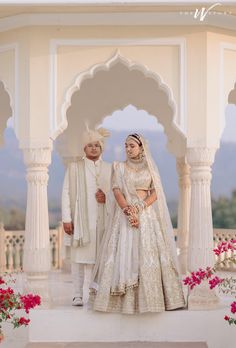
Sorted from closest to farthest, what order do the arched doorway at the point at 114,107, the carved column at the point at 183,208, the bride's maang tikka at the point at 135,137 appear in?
1. the bride's maang tikka at the point at 135,137
2. the arched doorway at the point at 114,107
3. the carved column at the point at 183,208

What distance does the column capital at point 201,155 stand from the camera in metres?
7.98

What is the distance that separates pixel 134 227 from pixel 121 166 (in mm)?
610

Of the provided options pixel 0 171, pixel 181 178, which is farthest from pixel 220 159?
pixel 181 178

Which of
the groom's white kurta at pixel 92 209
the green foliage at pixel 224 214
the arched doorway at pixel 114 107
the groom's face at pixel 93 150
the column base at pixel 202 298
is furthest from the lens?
the green foliage at pixel 224 214

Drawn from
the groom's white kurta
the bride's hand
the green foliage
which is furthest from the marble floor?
the green foliage

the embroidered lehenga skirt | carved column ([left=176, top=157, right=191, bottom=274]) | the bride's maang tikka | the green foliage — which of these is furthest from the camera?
the green foliage

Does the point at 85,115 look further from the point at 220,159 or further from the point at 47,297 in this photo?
the point at 220,159

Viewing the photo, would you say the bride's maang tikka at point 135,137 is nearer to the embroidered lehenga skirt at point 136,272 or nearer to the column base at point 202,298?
the embroidered lehenga skirt at point 136,272

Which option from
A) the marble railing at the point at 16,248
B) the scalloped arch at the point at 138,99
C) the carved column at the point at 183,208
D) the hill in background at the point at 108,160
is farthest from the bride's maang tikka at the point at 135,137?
the hill in background at the point at 108,160

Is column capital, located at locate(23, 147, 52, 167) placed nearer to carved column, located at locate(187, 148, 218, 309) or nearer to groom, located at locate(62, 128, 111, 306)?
groom, located at locate(62, 128, 111, 306)

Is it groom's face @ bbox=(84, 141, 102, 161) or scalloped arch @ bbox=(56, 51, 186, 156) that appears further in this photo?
scalloped arch @ bbox=(56, 51, 186, 156)

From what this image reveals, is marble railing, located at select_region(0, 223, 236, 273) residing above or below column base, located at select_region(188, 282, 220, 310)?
above

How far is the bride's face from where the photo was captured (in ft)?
25.5

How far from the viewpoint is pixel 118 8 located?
7.66 metres
